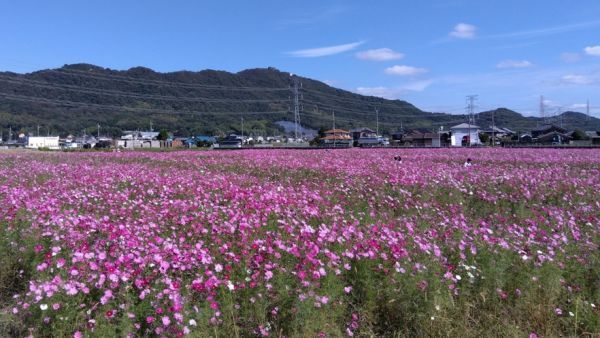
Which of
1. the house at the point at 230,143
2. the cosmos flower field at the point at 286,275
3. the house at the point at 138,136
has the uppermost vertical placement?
the house at the point at 138,136

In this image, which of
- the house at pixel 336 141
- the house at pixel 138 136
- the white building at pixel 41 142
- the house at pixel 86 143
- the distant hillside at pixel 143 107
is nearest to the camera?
the house at pixel 336 141

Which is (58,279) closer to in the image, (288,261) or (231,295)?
(231,295)

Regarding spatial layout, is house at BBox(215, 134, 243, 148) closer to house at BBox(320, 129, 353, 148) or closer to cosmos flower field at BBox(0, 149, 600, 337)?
house at BBox(320, 129, 353, 148)

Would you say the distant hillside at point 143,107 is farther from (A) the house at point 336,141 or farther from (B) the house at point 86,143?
(A) the house at point 336,141

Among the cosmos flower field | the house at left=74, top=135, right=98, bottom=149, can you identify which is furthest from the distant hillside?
the cosmos flower field

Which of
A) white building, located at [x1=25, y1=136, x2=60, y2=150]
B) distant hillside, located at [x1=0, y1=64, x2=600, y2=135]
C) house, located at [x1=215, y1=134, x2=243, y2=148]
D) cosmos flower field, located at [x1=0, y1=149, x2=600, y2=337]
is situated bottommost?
cosmos flower field, located at [x1=0, y1=149, x2=600, y2=337]

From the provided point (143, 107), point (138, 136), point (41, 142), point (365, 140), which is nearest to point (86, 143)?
point (41, 142)

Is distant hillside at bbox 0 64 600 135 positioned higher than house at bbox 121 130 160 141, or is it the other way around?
distant hillside at bbox 0 64 600 135

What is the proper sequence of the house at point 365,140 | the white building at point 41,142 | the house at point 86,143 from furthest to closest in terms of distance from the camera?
1. the white building at point 41,142
2. the house at point 86,143
3. the house at point 365,140

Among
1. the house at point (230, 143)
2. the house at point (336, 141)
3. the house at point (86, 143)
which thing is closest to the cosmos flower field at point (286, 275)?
the house at point (336, 141)

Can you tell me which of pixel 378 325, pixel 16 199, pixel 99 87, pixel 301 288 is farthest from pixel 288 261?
pixel 99 87

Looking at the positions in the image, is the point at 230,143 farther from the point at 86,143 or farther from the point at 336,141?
the point at 86,143

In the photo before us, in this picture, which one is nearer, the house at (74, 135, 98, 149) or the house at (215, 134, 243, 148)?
the house at (215, 134, 243, 148)

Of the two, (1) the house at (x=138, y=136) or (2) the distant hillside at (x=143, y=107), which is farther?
(2) the distant hillside at (x=143, y=107)
